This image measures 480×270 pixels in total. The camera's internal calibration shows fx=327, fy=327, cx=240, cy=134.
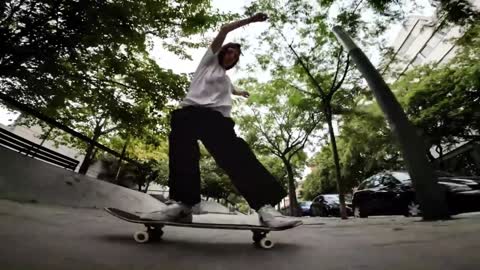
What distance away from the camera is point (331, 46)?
12664mm

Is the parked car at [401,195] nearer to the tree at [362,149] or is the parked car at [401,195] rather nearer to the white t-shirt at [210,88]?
the tree at [362,149]

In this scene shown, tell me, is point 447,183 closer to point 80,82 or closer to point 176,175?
point 176,175

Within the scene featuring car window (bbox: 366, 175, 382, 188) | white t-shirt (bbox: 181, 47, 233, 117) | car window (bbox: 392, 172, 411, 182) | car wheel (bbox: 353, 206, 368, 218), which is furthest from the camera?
car wheel (bbox: 353, 206, 368, 218)

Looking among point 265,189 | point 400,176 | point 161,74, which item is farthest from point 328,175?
point 265,189

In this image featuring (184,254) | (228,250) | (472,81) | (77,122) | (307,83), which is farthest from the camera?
(307,83)

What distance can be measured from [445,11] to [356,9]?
488 centimetres

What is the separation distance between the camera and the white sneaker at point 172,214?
258 cm

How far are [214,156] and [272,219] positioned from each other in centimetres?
72

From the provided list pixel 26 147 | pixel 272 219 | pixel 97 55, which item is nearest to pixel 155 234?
pixel 272 219

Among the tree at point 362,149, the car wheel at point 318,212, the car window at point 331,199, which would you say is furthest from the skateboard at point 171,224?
the car wheel at point 318,212

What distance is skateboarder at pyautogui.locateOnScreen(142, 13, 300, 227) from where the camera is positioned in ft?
8.71

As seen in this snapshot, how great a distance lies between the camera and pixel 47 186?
6.44m

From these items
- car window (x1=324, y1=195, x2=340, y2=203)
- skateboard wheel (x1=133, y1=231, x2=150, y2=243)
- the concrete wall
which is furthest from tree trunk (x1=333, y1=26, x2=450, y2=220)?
car window (x1=324, y1=195, x2=340, y2=203)

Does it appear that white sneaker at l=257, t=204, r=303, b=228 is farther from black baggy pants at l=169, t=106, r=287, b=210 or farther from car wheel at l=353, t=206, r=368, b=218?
car wheel at l=353, t=206, r=368, b=218
